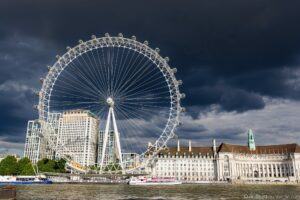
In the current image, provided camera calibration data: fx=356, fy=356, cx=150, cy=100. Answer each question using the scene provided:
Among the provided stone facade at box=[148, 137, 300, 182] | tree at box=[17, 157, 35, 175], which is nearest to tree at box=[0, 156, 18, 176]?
tree at box=[17, 157, 35, 175]

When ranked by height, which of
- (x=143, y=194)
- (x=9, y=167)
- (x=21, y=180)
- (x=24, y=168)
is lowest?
(x=143, y=194)

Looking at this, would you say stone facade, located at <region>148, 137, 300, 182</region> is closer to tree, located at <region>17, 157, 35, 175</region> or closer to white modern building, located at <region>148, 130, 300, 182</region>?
white modern building, located at <region>148, 130, 300, 182</region>

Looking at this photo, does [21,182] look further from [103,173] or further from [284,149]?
[284,149]

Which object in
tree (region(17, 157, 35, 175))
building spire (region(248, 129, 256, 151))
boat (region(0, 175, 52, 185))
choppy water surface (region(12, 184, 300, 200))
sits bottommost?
choppy water surface (region(12, 184, 300, 200))

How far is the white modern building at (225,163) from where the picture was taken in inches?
6422

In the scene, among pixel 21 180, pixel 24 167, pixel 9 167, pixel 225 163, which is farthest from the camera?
pixel 225 163

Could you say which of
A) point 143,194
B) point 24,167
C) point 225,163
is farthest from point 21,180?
point 225,163

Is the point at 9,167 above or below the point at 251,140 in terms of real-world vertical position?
below

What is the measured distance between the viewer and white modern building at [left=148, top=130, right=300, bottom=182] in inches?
6422

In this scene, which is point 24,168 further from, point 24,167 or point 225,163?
point 225,163

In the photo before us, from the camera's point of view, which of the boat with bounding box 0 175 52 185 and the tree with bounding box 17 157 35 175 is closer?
the boat with bounding box 0 175 52 185

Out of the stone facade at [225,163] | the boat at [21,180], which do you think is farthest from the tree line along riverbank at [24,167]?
the stone facade at [225,163]

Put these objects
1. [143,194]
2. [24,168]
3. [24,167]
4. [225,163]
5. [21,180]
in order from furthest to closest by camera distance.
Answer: [225,163], [24,167], [24,168], [21,180], [143,194]

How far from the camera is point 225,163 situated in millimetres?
163250
